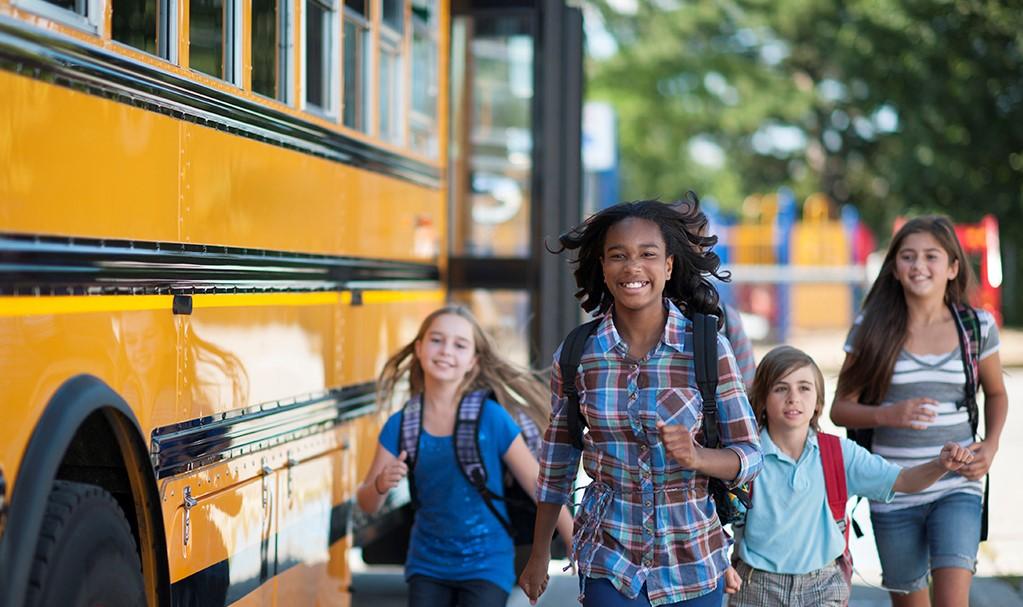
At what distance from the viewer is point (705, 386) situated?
11.1 ft

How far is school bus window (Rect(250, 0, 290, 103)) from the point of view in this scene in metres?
4.10

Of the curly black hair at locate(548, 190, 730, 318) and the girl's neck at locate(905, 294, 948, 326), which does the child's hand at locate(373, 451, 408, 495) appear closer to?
the curly black hair at locate(548, 190, 730, 318)

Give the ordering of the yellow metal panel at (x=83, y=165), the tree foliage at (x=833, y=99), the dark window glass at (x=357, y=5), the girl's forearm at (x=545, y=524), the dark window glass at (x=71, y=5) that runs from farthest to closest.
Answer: the tree foliage at (x=833, y=99)
the dark window glass at (x=357, y=5)
the girl's forearm at (x=545, y=524)
the dark window glass at (x=71, y=5)
the yellow metal panel at (x=83, y=165)

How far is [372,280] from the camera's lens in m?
5.39

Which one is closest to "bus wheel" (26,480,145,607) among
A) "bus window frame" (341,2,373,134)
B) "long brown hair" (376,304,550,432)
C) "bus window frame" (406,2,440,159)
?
"long brown hair" (376,304,550,432)

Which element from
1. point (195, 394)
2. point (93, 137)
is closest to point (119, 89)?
point (93, 137)

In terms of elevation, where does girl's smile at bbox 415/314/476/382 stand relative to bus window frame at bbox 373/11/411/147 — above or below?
below

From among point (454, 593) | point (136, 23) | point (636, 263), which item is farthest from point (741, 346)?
point (136, 23)

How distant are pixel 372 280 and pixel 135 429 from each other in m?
2.25

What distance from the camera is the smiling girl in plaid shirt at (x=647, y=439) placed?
3.41 metres

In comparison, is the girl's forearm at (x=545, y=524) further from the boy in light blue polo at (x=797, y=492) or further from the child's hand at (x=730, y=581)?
the boy in light blue polo at (x=797, y=492)

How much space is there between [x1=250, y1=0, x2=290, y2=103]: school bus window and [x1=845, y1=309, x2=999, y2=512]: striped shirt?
2.13 meters

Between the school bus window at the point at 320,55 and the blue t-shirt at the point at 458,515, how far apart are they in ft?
3.56

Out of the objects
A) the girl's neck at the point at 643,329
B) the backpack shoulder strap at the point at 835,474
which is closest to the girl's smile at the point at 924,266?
the backpack shoulder strap at the point at 835,474
